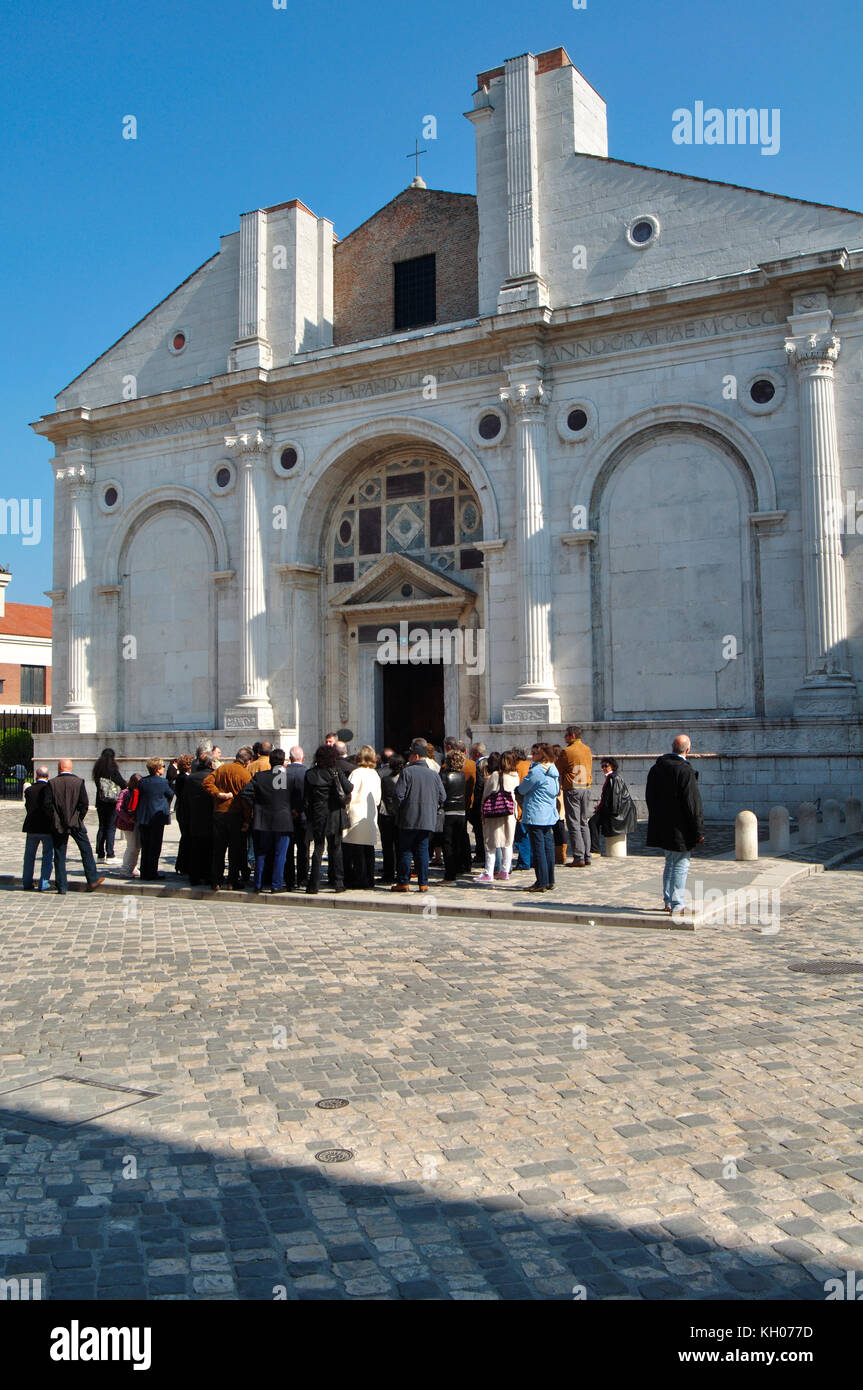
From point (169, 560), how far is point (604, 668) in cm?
1176

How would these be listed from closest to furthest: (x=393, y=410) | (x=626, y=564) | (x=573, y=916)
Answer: (x=573, y=916) → (x=626, y=564) → (x=393, y=410)

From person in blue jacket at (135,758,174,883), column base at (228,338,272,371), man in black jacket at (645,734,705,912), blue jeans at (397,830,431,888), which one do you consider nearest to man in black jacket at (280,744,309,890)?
blue jeans at (397,830,431,888)

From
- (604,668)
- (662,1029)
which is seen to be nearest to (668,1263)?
(662,1029)

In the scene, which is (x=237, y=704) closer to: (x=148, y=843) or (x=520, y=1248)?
(x=148, y=843)

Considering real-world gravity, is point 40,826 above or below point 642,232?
below

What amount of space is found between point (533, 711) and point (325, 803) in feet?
29.2

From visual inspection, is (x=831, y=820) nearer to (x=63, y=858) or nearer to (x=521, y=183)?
(x=63, y=858)

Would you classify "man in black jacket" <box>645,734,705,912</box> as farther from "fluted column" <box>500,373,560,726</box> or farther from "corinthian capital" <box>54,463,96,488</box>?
"corinthian capital" <box>54,463,96,488</box>

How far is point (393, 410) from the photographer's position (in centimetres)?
2377

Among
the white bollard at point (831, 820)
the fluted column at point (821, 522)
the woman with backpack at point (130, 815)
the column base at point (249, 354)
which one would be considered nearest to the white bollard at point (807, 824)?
the white bollard at point (831, 820)

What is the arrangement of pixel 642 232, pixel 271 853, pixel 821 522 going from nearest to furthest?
pixel 271 853
pixel 821 522
pixel 642 232

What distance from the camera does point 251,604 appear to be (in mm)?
24797

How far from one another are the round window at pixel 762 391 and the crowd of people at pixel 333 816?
8.69m

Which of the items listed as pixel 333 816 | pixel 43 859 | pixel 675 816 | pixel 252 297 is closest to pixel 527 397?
pixel 252 297
